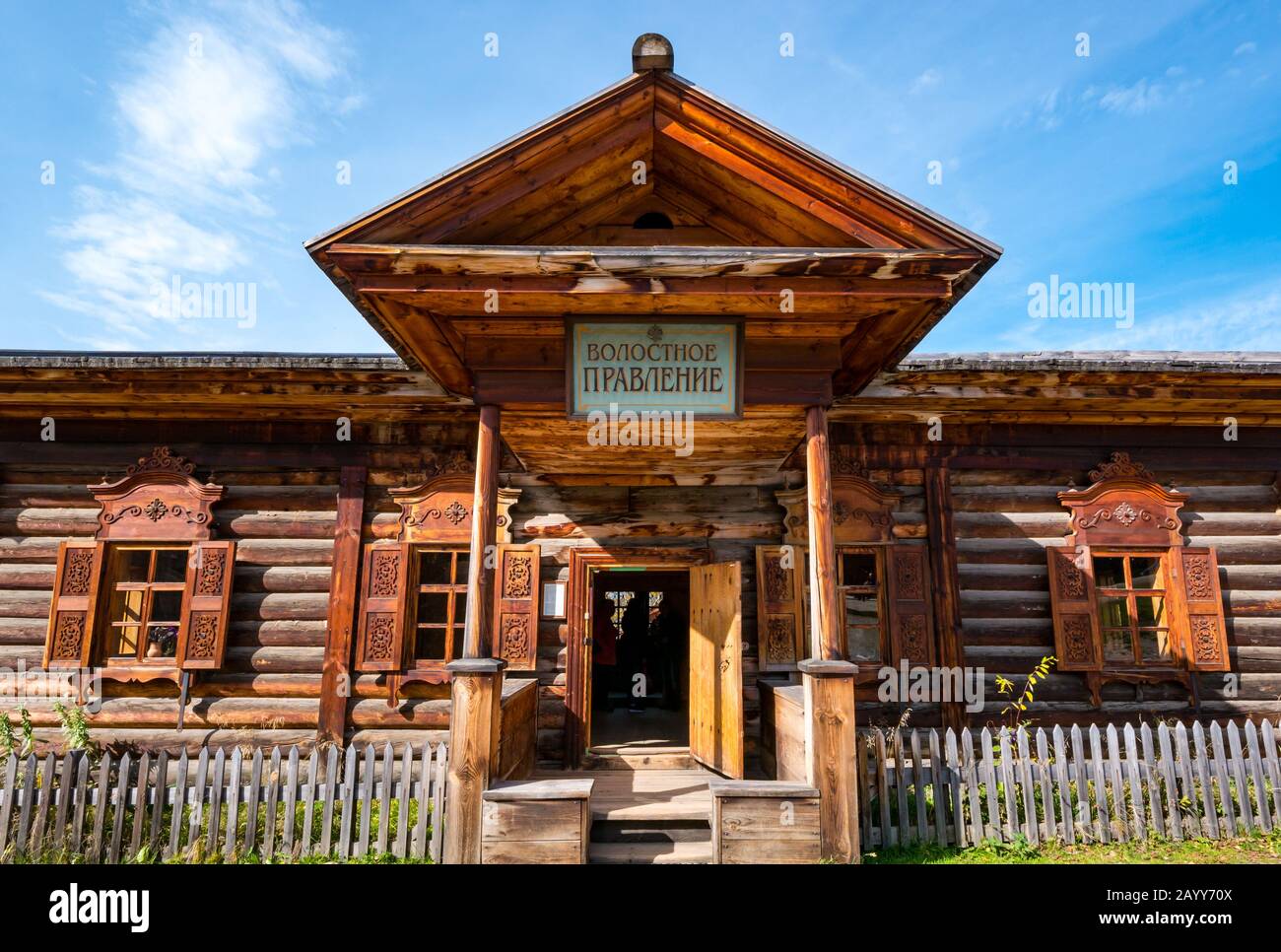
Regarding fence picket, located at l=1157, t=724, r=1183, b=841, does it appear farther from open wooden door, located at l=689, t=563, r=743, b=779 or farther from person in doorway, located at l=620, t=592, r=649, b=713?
person in doorway, located at l=620, t=592, r=649, b=713

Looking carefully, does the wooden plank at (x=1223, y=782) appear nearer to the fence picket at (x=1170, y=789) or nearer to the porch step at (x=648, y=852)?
the fence picket at (x=1170, y=789)

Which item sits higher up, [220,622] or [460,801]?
[220,622]

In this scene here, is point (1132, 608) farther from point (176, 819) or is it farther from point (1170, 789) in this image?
point (176, 819)

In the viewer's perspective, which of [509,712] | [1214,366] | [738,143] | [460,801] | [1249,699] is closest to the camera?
[460,801]

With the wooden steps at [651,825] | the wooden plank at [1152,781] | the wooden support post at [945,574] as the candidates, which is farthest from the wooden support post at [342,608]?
the wooden plank at [1152,781]

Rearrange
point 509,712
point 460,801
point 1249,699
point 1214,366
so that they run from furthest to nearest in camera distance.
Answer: point 1249,699
point 1214,366
point 509,712
point 460,801

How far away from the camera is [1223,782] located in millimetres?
5891

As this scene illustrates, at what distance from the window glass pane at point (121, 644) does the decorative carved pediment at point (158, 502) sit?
104cm

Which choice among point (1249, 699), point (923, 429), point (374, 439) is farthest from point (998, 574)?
point (374, 439)

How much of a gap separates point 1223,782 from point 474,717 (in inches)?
252

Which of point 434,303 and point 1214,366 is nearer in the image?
point 434,303
